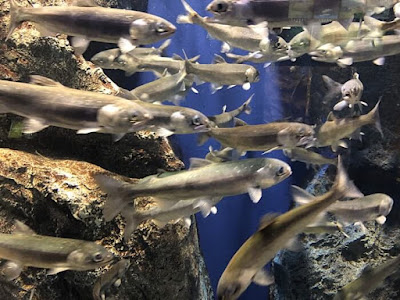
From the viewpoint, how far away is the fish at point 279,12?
2652 millimetres

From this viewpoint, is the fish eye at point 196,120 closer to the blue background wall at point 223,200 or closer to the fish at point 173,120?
the fish at point 173,120

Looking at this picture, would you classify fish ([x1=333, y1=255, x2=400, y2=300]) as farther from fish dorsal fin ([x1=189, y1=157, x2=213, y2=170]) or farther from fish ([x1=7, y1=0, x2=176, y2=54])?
fish ([x1=7, y1=0, x2=176, y2=54])

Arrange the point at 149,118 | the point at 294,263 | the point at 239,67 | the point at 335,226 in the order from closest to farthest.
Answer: the point at 149,118
the point at 335,226
the point at 239,67
the point at 294,263

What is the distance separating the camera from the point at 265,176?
2.83 metres

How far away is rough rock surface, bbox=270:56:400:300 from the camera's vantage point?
4.87 meters

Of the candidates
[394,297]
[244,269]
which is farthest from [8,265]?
[394,297]

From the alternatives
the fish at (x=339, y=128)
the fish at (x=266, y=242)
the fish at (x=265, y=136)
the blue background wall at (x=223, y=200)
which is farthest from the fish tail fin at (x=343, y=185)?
the blue background wall at (x=223, y=200)

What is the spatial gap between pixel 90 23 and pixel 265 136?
1.50m

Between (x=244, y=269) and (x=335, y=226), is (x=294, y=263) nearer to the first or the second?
(x=335, y=226)

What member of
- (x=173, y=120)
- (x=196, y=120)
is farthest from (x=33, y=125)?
(x=196, y=120)

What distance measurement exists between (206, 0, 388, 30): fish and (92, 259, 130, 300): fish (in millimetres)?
1863

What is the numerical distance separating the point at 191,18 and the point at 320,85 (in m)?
2.33

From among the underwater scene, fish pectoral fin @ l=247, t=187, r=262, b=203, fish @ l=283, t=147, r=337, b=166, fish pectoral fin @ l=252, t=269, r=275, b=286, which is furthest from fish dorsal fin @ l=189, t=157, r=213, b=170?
fish @ l=283, t=147, r=337, b=166

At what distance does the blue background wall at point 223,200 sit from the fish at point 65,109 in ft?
12.6
